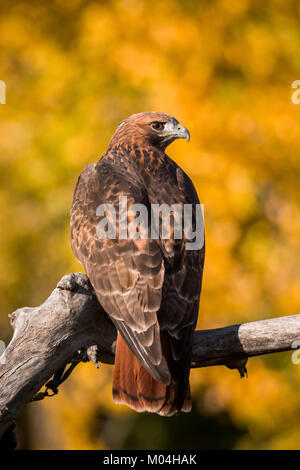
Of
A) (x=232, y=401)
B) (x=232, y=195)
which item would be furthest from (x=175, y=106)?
(x=232, y=401)

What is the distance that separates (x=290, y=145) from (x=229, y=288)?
125 cm

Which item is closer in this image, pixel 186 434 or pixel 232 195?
pixel 232 195

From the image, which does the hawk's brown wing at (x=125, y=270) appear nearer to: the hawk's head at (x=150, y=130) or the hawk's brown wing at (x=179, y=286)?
the hawk's brown wing at (x=179, y=286)

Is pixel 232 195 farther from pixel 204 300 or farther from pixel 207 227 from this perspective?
pixel 204 300

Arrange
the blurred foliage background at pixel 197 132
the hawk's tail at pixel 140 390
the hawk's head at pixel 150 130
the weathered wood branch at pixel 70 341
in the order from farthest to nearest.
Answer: the blurred foliage background at pixel 197 132 < the hawk's head at pixel 150 130 < the hawk's tail at pixel 140 390 < the weathered wood branch at pixel 70 341

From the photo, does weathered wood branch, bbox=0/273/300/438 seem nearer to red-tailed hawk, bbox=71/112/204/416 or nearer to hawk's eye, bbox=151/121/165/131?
red-tailed hawk, bbox=71/112/204/416

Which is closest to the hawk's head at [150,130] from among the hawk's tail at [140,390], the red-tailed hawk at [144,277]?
the red-tailed hawk at [144,277]

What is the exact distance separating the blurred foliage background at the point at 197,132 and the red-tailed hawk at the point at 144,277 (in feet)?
5.93

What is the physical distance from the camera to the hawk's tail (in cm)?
347

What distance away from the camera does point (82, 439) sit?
7762 millimetres

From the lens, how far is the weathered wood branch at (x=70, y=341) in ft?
11.0

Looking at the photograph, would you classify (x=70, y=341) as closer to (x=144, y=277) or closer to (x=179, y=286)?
(x=144, y=277)
